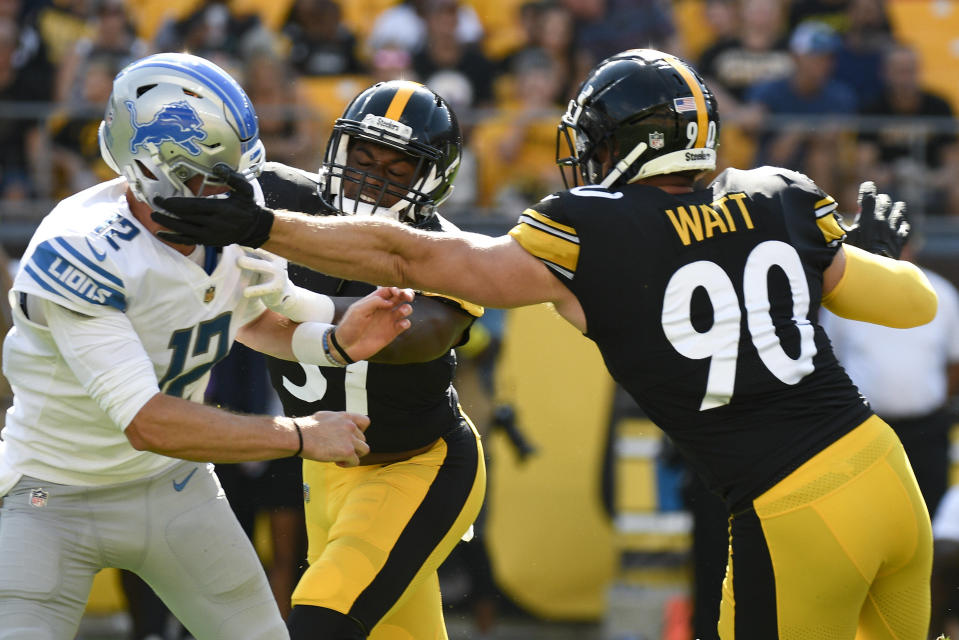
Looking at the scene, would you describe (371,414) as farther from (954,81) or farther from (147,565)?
(954,81)

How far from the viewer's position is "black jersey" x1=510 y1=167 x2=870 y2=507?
10.3ft

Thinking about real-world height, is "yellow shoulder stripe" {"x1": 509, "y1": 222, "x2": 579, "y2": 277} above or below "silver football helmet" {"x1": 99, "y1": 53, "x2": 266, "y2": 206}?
below

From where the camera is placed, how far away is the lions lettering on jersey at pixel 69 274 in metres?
2.95

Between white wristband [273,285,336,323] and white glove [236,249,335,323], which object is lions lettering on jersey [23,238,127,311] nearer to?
white glove [236,249,335,323]

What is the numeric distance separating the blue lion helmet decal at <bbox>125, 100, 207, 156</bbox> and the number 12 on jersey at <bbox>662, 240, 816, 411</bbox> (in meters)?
1.23

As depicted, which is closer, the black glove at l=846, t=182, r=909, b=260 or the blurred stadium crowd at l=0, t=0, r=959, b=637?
the black glove at l=846, t=182, r=909, b=260

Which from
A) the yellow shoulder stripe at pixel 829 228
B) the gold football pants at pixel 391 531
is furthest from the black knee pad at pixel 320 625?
the yellow shoulder stripe at pixel 829 228

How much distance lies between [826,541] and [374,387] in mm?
1434

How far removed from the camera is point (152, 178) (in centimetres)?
314

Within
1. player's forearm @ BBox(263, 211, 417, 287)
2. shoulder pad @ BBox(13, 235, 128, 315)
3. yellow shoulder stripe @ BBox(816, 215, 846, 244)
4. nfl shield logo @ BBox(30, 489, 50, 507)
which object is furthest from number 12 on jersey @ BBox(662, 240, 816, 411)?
nfl shield logo @ BBox(30, 489, 50, 507)

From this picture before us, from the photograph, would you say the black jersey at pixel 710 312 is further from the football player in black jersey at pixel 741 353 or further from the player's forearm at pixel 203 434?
the player's forearm at pixel 203 434

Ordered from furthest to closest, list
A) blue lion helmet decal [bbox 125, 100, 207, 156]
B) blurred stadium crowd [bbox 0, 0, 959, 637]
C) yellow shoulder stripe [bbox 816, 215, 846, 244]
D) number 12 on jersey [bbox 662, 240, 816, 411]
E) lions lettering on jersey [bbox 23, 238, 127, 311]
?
blurred stadium crowd [bbox 0, 0, 959, 637], yellow shoulder stripe [bbox 816, 215, 846, 244], number 12 on jersey [bbox 662, 240, 816, 411], blue lion helmet decal [bbox 125, 100, 207, 156], lions lettering on jersey [bbox 23, 238, 127, 311]

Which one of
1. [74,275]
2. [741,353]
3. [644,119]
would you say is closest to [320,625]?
[74,275]

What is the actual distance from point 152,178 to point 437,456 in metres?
1.33
